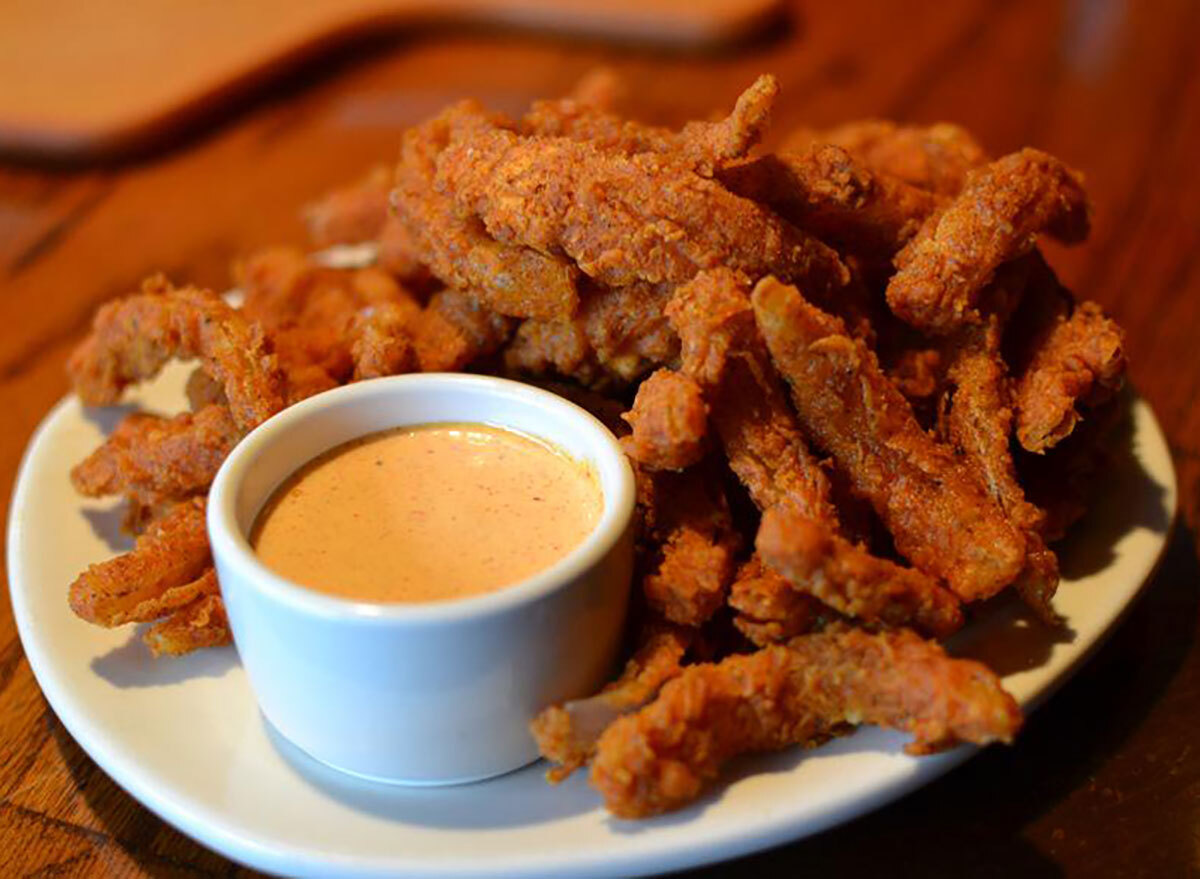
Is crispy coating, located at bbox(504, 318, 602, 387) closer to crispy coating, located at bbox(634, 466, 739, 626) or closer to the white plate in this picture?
crispy coating, located at bbox(634, 466, 739, 626)

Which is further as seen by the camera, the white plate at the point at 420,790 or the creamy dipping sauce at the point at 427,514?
the creamy dipping sauce at the point at 427,514

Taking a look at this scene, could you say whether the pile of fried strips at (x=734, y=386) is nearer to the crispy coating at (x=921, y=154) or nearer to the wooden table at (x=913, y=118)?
the crispy coating at (x=921, y=154)

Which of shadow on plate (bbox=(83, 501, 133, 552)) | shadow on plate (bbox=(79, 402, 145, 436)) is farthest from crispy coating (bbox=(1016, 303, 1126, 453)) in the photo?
shadow on plate (bbox=(79, 402, 145, 436))

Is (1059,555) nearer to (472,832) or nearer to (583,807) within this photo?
(583,807)

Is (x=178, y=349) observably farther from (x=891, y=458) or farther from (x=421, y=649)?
(x=891, y=458)

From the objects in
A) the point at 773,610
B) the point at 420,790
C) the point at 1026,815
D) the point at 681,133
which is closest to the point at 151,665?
the point at 420,790

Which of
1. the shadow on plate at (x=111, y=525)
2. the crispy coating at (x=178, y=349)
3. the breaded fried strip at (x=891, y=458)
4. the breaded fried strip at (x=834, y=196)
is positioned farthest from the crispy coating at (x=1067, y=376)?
the shadow on plate at (x=111, y=525)
